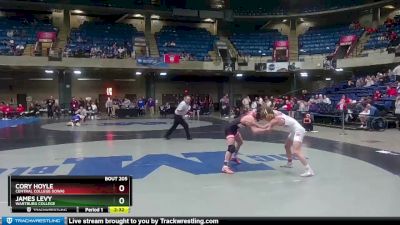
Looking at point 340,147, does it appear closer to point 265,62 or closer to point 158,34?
point 265,62

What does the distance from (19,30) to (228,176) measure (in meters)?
28.9

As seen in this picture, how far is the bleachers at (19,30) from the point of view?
28.7 meters

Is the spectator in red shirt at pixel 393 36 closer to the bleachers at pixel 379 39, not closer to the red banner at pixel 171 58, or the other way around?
the bleachers at pixel 379 39

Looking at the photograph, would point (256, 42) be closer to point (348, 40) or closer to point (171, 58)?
point (348, 40)

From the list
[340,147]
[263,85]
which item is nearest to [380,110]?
[340,147]

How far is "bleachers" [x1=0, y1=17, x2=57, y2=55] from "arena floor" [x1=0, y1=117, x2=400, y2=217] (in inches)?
715

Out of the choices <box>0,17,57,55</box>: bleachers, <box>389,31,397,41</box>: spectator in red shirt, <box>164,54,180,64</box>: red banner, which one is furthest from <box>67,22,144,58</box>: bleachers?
<box>389,31,397,41</box>: spectator in red shirt

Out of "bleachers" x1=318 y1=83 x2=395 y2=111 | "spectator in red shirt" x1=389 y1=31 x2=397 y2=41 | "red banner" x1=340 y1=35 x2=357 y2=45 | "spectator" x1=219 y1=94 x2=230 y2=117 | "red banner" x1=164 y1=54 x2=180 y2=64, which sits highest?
"red banner" x1=340 y1=35 x2=357 y2=45

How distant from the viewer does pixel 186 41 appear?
35438 mm

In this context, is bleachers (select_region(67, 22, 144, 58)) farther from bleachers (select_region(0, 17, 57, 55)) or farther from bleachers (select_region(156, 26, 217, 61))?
bleachers (select_region(0, 17, 57, 55))

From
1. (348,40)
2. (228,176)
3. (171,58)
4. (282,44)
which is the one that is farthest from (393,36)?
(228,176)

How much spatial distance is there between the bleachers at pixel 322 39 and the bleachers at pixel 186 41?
7891 mm

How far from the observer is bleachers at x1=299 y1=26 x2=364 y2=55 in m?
33.0
